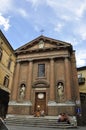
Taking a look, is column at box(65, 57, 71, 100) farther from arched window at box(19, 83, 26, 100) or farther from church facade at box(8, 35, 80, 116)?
arched window at box(19, 83, 26, 100)

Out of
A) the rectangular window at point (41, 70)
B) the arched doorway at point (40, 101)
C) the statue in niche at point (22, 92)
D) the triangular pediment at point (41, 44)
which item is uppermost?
the triangular pediment at point (41, 44)

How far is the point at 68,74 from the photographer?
19734mm

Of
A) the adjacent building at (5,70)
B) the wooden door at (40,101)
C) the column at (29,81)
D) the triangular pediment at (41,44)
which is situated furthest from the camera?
the adjacent building at (5,70)

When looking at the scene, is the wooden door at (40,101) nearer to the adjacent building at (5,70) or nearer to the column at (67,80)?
the column at (67,80)

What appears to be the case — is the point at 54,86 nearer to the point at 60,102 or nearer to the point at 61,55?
the point at 60,102

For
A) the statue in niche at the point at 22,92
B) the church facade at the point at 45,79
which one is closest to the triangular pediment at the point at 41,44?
the church facade at the point at 45,79

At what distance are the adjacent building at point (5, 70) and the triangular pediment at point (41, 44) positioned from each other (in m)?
3.81

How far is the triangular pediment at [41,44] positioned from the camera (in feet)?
72.6

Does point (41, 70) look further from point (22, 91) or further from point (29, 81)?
point (22, 91)

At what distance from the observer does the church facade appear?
1894 cm

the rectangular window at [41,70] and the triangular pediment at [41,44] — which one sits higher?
the triangular pediment at [41,44]

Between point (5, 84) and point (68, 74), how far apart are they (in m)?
12.5

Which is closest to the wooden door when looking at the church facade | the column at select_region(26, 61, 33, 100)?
the church facade

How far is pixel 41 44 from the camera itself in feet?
76.7
